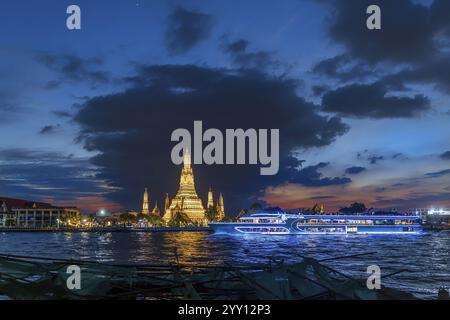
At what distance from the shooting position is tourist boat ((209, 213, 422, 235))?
140500mm

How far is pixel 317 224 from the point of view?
14462 centimetres

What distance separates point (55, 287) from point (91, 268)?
6.56ft

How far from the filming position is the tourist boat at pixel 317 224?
140500 millimetres

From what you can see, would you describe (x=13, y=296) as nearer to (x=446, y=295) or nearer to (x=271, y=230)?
(x=446, y=295)
